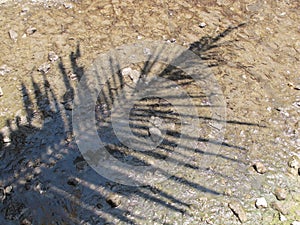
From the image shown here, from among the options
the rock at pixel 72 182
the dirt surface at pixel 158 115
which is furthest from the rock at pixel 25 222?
the rock at pixel 72 182

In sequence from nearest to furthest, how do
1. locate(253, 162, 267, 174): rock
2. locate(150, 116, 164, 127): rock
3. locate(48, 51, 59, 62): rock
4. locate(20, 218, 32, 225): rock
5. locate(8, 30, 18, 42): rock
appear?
locate(20, 218, 32, 225): rock → locate(253, 162, 267, 174): rock → locate(150, 116, 164, 127): rock → locate(48, 51, 59, 62): rock → locate(8, 30, 18, 42): rock

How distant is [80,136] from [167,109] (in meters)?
0.71

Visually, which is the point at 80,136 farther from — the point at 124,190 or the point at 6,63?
the point at 6,63

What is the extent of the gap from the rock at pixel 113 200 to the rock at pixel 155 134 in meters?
0.52

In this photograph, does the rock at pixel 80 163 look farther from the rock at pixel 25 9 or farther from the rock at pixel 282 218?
the rock at pixel 25 9

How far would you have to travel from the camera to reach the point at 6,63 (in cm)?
306

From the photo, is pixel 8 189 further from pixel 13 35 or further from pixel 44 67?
pixel 13 35

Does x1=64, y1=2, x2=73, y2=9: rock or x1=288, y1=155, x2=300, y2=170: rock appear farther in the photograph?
A: x1=64, y1=2, x2=73, y2=9: rock

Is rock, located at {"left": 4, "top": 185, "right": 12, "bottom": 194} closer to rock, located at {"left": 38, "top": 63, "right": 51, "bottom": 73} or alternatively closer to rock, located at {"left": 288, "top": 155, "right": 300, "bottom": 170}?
rock, located at {"left": 38, "top": 63, "right": 51, "bottom": 73}

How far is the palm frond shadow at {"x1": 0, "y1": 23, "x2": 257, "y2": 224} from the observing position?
2.20m

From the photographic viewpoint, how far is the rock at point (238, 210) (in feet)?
7.15

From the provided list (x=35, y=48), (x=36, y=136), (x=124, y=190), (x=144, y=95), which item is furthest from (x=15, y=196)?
(x=35, y=48)

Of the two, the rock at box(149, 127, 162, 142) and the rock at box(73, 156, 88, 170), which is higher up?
the rock at box(149, 127, 162, 142)

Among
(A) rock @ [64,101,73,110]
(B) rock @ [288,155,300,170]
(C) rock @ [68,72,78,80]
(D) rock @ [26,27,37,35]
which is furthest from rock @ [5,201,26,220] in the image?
(B) rock @ [288,155,300,170]
